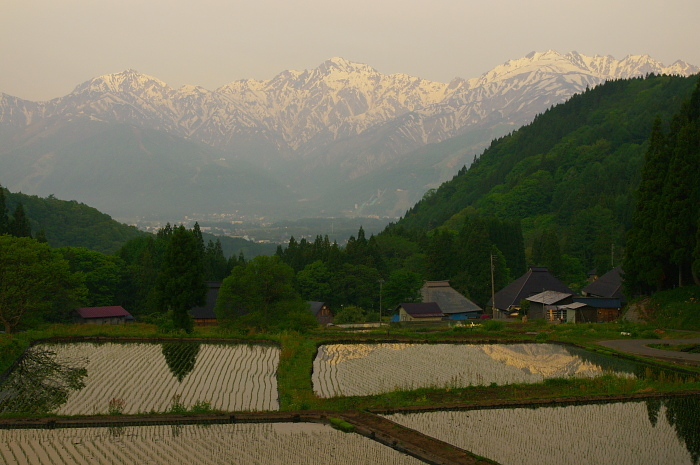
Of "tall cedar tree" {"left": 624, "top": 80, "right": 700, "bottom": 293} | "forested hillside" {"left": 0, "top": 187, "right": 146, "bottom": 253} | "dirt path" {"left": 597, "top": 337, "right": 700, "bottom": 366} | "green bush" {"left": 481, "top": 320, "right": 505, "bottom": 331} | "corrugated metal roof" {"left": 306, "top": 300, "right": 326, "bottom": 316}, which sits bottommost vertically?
"dirt path" {"left": 597, "top": 337, "right": 700, "bottom": 366}

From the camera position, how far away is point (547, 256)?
9031 centimetres

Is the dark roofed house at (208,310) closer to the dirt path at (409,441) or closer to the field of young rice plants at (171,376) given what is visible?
the field of young rice plants at (171,376)

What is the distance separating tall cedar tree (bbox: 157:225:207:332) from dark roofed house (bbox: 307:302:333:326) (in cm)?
2575

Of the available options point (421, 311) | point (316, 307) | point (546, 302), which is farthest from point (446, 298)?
point (316, 307)

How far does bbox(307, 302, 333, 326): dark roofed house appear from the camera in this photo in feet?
239

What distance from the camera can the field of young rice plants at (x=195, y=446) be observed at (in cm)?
1705

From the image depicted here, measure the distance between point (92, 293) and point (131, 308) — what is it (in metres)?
5.12

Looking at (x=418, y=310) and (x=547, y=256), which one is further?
(x=547, y=256)

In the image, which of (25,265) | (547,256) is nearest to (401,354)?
(25,265)

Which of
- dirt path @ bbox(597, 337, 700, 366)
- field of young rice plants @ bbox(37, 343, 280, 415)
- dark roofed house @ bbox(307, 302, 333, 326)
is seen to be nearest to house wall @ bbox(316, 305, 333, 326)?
dark roofed house @ bbox(307, 302, 333, 326)

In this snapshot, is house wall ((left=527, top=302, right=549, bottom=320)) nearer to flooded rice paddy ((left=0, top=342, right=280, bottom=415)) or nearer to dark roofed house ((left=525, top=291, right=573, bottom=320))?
dark roofed house ((left=525, top=291, right=573, bottom=320))

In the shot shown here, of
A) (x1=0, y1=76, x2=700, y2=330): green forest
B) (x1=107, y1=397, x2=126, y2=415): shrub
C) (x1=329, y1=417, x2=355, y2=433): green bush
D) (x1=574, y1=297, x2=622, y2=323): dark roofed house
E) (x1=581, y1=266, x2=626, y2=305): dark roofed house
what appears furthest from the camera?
(x1=581, y1=266, x2=626, y2=305): dark roofed house

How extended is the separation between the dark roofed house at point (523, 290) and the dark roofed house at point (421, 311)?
598cm

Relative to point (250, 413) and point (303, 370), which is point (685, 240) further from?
point (250, 413)
